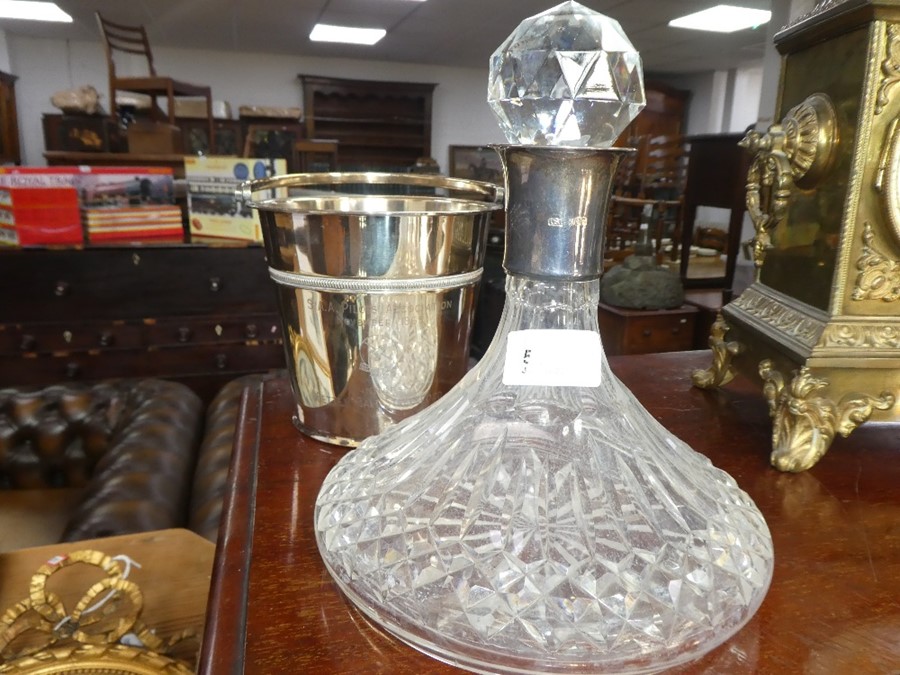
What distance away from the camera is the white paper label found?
0.34 meters

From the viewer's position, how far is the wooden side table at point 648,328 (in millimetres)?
1940

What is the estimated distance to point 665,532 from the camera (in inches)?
12.1

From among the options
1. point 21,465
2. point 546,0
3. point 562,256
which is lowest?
point 21,465

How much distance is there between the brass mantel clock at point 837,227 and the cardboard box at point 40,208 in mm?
1803

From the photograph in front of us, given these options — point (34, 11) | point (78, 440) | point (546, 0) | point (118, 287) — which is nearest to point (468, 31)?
point (546, 0)

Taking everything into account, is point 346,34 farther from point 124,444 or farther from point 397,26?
point 124,444

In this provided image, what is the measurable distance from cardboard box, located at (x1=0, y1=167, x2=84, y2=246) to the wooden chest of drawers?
52 mm

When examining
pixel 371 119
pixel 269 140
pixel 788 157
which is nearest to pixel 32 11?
pixel 269 140

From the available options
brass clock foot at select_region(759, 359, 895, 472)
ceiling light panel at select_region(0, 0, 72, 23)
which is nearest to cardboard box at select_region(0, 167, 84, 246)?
brass clock foot at select_region(759, 359, 895, 472)

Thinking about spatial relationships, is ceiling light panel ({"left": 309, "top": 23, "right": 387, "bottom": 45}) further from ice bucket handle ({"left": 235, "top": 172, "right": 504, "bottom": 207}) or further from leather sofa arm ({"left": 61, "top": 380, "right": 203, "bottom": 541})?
ice bucket handle ({"left": 235, "top": 172, "right": 504, "bottom": 207})

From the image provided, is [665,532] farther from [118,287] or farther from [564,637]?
[118,287]

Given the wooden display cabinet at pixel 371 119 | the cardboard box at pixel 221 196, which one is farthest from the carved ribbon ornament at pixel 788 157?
the wooden display cabinet at pixel 371 119

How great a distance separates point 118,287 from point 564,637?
188 cm

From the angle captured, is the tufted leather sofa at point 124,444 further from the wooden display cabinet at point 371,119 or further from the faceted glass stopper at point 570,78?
the wooden display cabinet at point 371,119
